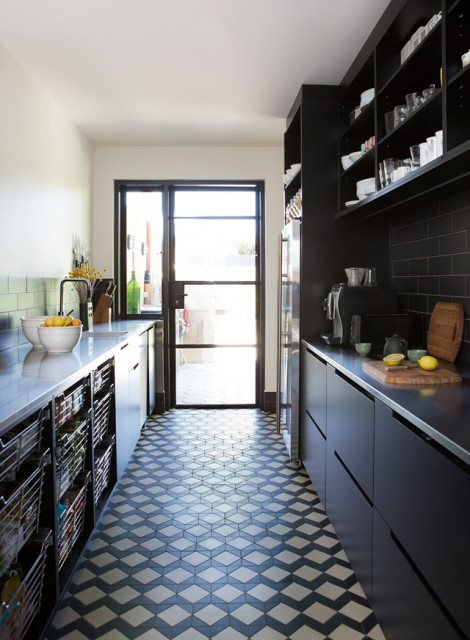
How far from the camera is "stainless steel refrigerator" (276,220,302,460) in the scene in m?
3.85

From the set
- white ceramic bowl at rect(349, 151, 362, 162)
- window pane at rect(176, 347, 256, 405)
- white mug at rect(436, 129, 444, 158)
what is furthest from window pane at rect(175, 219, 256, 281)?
white mug at rect(436, 129, 444, 158)

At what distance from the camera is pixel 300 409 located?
388cm

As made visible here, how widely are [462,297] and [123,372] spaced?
6.72ft

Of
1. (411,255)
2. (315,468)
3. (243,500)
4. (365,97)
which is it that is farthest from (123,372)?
(365,97)

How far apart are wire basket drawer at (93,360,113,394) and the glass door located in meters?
2.39

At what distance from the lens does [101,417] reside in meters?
3.03

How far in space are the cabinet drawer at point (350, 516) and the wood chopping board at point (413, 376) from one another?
476 mm

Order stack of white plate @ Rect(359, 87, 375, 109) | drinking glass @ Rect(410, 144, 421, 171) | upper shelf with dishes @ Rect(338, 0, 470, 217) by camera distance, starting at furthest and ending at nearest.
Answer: stack of white plate @ Rect(359, 87, 375, 109)
drinking glass @ Rect(410, 144, 421, 171)
upper shelf with dishes @ Rect(338, 0, 470, 217)

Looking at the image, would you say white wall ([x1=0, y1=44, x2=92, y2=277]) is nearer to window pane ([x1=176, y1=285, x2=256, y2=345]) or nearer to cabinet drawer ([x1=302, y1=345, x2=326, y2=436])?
window pane ([x1=176, y1=285, x2=256, y2=345])

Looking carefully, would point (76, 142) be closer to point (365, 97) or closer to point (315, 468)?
point (365, 97)

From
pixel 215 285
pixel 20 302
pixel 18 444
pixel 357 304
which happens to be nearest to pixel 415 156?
pixel 357 304

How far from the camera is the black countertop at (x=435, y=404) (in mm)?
1380

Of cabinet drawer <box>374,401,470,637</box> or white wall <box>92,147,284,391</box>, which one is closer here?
cabinet drawer <box>374,401,470,637</box>

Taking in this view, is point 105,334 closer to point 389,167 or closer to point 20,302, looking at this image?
point 20,302
